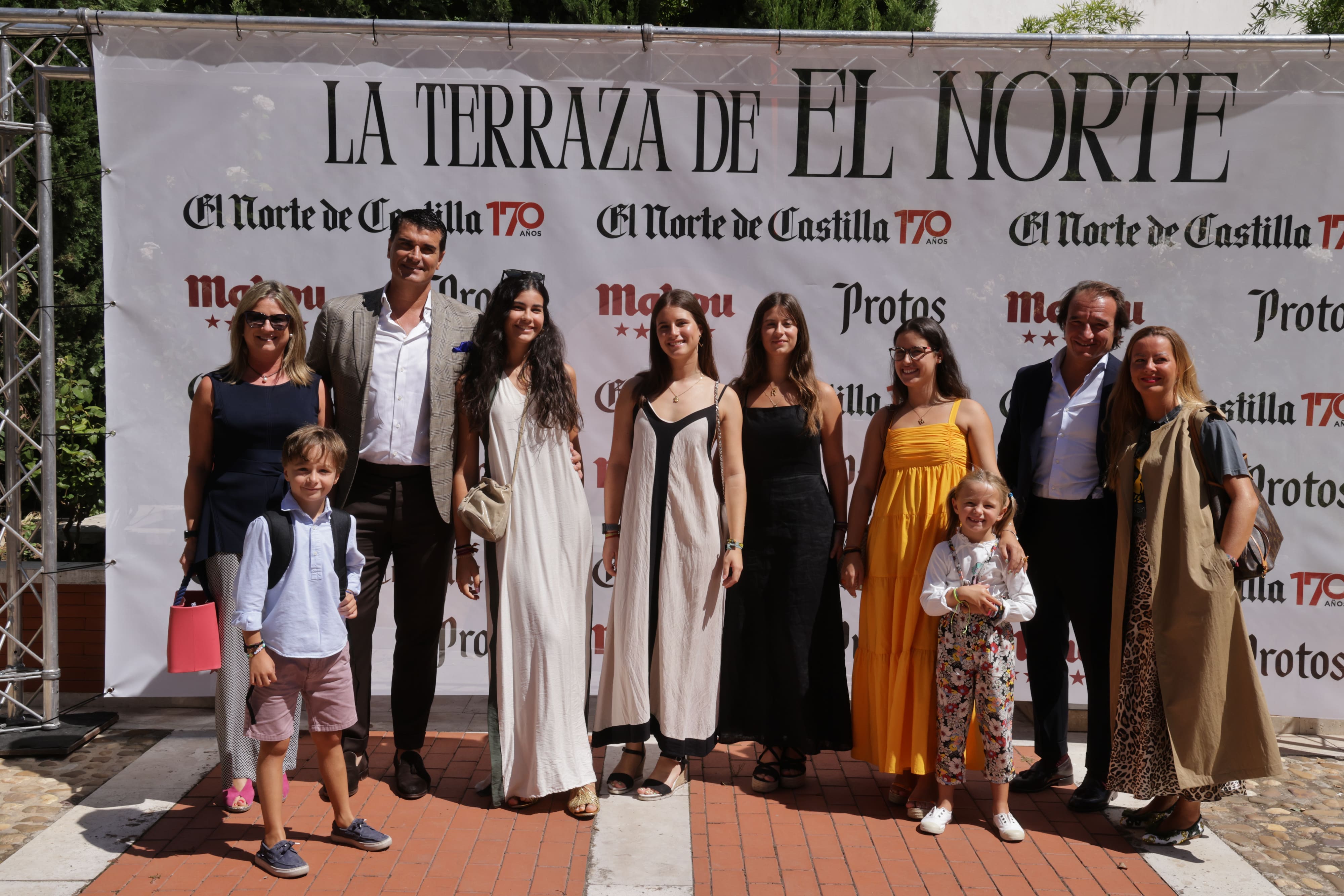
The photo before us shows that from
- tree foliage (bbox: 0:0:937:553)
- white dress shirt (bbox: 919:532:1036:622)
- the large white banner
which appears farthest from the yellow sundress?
tree foliage (bbox: 0:0:937:553)

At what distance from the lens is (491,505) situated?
369cm

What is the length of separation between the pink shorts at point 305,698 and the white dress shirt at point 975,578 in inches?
80.0

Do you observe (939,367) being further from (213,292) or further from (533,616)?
(213,292)

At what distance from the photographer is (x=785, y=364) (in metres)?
3.96

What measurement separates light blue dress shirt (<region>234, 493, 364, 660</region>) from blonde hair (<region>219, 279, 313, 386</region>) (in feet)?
1.98

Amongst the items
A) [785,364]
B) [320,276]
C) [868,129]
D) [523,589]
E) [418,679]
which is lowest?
[418,679]

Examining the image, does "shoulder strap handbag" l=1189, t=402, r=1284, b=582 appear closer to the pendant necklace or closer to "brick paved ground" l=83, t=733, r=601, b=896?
"brick paved ground" l=83, t=733, r=601, b=896

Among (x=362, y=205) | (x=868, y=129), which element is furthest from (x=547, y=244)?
(x=868, y=129)

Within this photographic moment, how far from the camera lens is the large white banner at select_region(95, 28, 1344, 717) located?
4.56 m

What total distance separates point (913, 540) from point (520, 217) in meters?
2.28

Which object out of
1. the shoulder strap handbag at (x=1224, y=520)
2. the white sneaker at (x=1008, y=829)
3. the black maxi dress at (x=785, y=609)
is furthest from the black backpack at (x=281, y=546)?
the shoulder strap handbag at (x=1224, y=520)

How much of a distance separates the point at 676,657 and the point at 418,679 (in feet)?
3.41

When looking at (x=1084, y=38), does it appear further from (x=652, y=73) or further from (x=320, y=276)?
(x=320, y=276)

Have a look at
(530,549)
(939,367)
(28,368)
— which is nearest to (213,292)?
(28,368)
